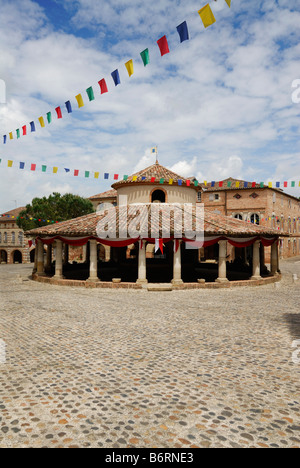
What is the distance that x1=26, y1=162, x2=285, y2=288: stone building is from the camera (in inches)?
794

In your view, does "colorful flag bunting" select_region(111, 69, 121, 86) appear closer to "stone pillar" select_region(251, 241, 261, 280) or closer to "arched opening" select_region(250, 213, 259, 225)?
"stone pillar" select_region(251, 241, 261, 280)

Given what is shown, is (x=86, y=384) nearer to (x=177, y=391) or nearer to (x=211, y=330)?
(x=177, y=391)

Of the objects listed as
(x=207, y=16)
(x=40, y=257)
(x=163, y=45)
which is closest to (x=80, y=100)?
(x=163, y=45)

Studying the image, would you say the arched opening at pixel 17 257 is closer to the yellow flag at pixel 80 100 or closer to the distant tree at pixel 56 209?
the distant tree at pixel 56 209

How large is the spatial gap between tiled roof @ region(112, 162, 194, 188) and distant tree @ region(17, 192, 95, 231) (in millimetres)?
21203

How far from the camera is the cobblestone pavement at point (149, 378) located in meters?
4.76

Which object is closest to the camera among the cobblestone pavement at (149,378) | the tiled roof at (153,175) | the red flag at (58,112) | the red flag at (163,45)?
the cobblestone pavement at (149,378)

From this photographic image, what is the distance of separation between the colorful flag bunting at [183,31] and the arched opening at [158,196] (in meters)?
17.6

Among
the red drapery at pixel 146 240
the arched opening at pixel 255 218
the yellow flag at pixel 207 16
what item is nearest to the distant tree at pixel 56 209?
the arched opening at pixel 255 218

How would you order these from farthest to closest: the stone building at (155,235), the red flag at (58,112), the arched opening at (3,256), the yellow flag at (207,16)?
the arched opening at (3,256) < the stone building at (155,235) < the red flag at (58,112) < the yellow flag at (207,16)

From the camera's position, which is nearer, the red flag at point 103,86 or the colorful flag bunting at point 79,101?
the red flag at point 103,86

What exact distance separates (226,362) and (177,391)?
1.89 metres
